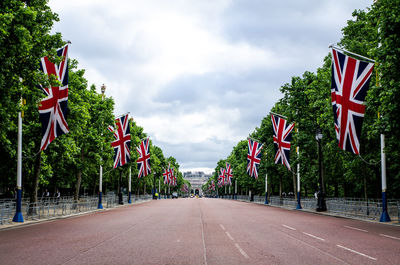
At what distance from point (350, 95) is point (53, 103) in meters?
16.1

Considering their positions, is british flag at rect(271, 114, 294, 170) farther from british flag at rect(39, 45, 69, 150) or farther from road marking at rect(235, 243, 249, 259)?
road marking at rect(235, 243, 249, 259)

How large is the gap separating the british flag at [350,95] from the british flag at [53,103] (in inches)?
593

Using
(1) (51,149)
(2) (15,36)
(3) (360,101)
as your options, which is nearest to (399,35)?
(3) (360,101)

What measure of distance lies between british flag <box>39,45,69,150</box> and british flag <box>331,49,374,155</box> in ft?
49.4

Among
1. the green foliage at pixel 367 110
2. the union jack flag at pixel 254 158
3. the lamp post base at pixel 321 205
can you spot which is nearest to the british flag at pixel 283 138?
the green foliage at pixel 367 110

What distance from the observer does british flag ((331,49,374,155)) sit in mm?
21078

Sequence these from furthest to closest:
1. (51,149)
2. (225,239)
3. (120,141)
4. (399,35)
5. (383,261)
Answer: (120,141), (51,149), (399,35), (225,239), (383,261)

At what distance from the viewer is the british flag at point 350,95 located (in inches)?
830

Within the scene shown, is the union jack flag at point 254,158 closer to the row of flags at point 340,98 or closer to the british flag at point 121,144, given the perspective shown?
the british flag at point 121,144

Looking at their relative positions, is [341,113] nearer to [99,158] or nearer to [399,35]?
[399,35]

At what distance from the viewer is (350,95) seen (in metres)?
21.5

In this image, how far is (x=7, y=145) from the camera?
82.5 ft

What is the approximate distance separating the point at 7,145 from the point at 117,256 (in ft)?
58.4

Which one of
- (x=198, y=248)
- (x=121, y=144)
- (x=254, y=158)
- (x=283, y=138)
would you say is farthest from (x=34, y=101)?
(x=254, y=158)
